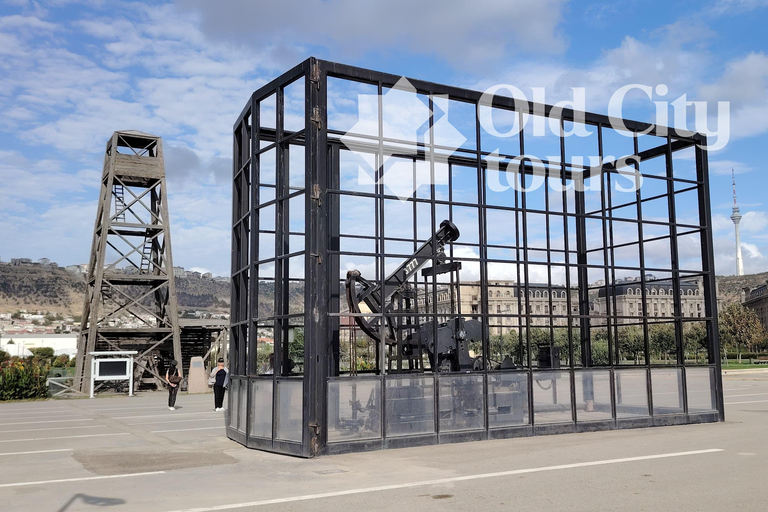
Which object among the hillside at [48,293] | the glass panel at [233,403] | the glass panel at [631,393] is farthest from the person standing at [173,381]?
the hillside at [48,293]

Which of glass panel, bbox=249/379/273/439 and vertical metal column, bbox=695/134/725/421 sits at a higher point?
vertical metal column, bbox=695/134/725/421

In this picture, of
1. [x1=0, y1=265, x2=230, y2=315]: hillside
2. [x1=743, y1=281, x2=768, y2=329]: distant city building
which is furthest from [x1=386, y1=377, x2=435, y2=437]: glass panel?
[x1=0, y1=265, x2=230, y2=315]: hillside

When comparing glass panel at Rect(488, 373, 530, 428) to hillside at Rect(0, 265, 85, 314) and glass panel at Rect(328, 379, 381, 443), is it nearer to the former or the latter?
glass panel at Rect(328, 379, 381, 443)

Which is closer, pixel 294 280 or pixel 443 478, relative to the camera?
pixel 443 478

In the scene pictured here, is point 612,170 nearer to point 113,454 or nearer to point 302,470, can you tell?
point 302,470

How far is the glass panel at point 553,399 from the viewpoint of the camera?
53.5 ft

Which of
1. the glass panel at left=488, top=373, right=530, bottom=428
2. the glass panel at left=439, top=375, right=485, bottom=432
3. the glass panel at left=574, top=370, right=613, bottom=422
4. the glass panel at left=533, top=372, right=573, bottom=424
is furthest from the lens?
the glass panel at left=574, top=370, right=613, bottom=422

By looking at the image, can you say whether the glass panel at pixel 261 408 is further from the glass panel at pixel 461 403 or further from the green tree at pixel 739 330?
the green tree at pixel 739 330

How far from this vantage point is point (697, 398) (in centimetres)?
1816

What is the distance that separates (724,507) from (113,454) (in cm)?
1113

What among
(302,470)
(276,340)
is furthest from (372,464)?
(276,340)

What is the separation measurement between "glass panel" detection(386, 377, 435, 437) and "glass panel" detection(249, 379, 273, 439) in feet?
7.90

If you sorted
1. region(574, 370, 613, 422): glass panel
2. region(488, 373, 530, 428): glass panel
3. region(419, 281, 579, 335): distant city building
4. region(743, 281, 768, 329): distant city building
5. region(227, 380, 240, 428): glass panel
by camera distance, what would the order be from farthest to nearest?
region(743, 281, 768, 329): distant city building
region(574, 370, 613, 422): glass panel
region(419, 281, 579, 335): distant city building
region(227, 380, 240, 428): glass panel
region(488, 373, 530, 428): glass panel

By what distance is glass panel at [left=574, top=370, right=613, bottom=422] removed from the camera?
1669 cm
